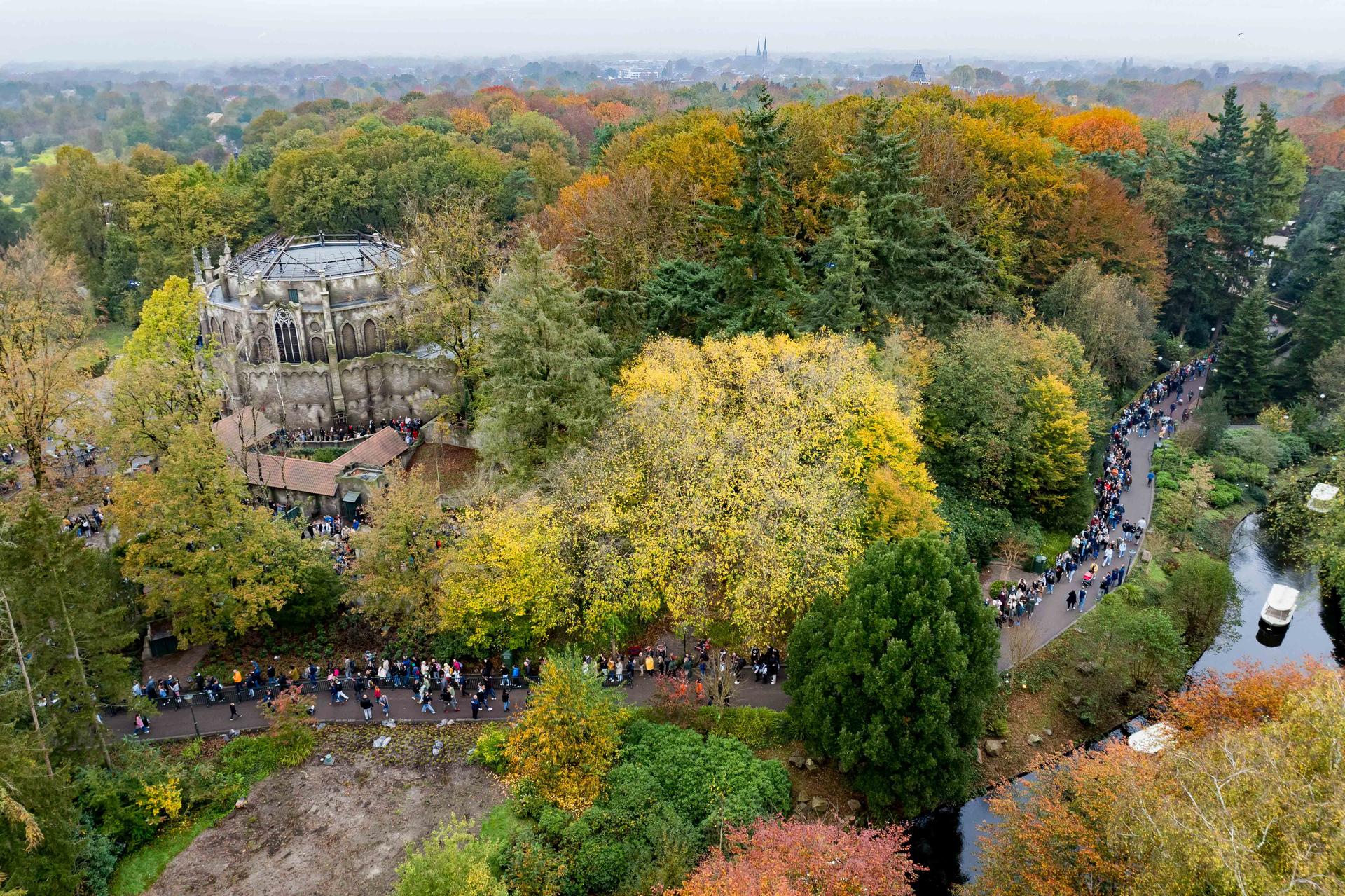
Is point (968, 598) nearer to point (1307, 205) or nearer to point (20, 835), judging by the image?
point (20, 835)

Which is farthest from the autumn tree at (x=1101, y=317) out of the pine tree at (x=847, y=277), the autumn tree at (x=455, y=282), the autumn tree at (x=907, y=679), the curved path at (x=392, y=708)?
the autumn tree at (x=455, y=282)

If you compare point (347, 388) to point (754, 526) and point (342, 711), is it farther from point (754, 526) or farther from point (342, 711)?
point (754, 526)

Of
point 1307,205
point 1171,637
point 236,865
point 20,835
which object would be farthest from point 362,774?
point 1307,205

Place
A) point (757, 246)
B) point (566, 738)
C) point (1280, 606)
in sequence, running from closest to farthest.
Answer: point (566, 738), point (1280, 606), point (757, 246)

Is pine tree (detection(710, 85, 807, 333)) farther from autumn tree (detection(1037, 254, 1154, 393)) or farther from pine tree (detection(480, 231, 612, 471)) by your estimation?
autumn tree (detection(1037, 254, 1154, 393))

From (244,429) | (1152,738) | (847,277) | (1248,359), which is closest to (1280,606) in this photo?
(1152,738)

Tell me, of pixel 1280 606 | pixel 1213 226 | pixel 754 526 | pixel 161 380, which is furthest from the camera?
pixel 1213 226
